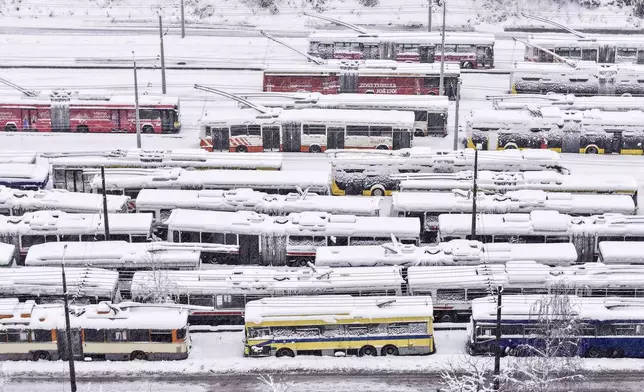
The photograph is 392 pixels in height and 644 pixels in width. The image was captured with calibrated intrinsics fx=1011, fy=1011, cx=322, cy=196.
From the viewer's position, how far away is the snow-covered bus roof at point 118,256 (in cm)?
4478

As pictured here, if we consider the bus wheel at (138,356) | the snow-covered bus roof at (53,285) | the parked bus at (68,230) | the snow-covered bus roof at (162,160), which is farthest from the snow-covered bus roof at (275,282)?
the snow-covered bus roof at (162,160)

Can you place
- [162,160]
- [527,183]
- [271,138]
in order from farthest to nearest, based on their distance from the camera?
[271,138]
[162,160]
[527,183]

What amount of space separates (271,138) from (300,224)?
14439mm

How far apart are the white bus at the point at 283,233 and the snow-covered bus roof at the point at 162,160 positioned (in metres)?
7.06

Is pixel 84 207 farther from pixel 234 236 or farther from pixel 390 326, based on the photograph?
pixel 390 326

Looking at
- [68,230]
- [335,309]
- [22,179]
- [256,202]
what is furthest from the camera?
[22,179]

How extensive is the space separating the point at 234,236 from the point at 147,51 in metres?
36.3

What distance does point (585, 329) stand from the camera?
130 feet

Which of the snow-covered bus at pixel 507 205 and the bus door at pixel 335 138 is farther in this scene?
the bus door at pixel 335 138

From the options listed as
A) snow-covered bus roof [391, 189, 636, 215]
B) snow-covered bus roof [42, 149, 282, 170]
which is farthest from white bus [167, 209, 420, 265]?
snow-covered bus roof [42, 149, 282, 170]

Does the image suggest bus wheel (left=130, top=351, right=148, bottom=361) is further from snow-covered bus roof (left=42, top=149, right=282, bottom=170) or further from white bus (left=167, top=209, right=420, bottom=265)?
snow-covered bus roof (left=42, top=149, right=282, bottom=170)

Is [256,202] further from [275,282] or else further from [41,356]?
[41,356]


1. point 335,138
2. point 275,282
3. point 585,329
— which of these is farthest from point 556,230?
point 335,138

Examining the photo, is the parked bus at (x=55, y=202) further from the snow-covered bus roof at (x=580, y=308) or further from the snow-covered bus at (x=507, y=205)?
the snow-covered bus roof at (x=580, y=308)
